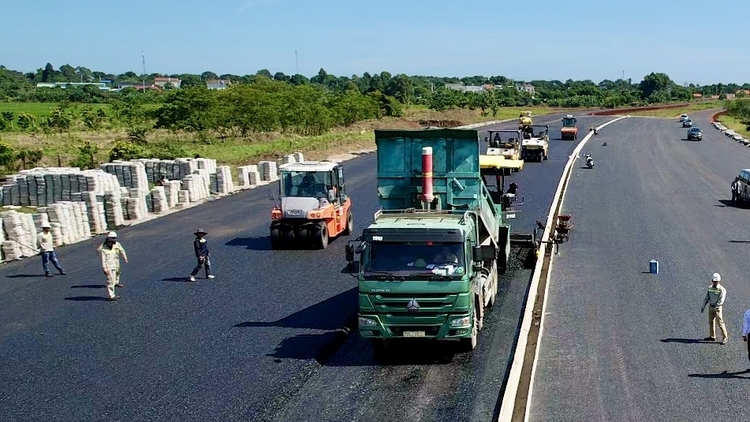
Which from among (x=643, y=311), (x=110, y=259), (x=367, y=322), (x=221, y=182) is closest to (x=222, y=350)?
(x=367, y=322)

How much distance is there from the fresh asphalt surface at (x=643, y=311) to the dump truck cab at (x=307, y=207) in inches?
288

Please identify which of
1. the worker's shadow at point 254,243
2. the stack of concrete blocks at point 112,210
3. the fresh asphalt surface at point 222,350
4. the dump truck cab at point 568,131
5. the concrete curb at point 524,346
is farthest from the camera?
the dump truck cab at point 568,131

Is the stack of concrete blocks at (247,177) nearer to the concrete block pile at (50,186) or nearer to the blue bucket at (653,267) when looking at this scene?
the concrete block pile at (50,186)

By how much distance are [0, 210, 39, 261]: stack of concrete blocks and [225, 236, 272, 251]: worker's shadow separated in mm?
6172

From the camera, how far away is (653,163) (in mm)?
57875

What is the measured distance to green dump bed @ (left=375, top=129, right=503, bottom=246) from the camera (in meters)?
19.2

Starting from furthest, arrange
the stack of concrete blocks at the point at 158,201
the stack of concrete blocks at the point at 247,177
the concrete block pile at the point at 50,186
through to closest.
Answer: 1. the stack of concrete blocks at the point at 247,177
2. the concrete block pile at the point at 50,186
3. the stack of concrete blocks at the point at 158,201

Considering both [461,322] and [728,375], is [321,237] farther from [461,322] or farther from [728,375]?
[728,375]

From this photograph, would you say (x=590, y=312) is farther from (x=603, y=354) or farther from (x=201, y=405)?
(x=201, y=405)

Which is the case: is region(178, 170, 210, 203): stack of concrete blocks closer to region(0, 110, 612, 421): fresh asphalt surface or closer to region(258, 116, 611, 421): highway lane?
region(0, 110, 612, 421): fresh asphalt surface

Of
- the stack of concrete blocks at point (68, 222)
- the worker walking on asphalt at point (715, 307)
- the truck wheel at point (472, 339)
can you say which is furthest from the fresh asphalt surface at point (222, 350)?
the worker walking on asphalt at point (715, 307)

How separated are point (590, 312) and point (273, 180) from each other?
3029 cm

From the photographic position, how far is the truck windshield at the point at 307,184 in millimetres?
26344

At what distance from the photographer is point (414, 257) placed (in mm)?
14273
